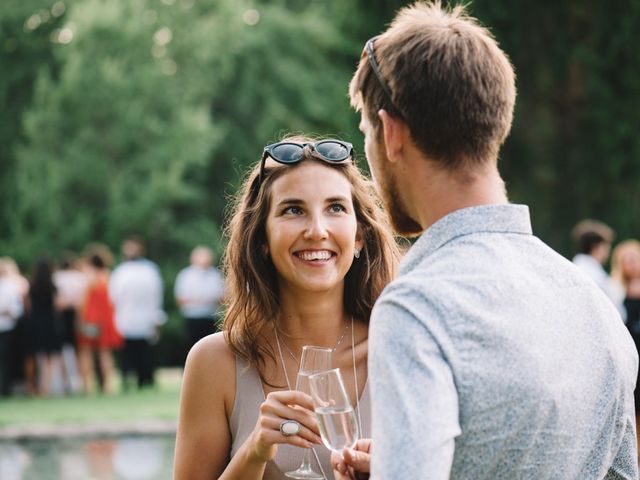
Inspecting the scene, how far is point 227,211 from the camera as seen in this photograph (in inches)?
179

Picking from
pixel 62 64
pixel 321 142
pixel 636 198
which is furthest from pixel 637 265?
pixel 62 64

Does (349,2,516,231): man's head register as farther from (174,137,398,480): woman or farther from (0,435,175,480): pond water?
(0,435,175,480): pond water

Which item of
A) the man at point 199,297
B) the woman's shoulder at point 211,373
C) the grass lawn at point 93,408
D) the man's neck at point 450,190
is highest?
the man's neck at point 450,190

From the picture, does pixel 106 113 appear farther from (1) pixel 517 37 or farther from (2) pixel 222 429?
(2) pixel 222 429

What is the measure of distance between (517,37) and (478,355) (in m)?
22.4

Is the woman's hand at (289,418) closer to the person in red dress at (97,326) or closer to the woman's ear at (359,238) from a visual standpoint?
the woman's ear at (359,238)

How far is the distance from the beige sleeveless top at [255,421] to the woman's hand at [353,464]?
0.87 metres

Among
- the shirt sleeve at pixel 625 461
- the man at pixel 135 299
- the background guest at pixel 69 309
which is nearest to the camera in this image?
the shirt sleeve at pixel 625 461

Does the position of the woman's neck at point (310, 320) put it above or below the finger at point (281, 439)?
above

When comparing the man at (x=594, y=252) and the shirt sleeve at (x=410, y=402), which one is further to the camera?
the man at (x=594, y=252)

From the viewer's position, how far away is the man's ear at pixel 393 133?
2.02m

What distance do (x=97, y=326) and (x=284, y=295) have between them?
13236 millimetres

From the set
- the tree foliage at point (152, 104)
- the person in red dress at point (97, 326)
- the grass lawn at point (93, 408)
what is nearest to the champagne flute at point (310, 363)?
the grass lawn at point (93, 408)

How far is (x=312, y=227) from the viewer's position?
3373 millimetres
